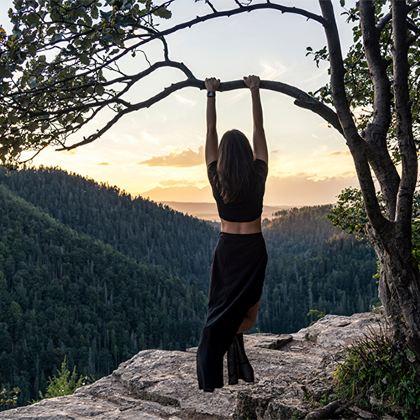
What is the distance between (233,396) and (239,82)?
4751 millimetres

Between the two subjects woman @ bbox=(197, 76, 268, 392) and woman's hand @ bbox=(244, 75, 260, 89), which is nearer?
woman @ bbox=(197, 76, 268, 392)

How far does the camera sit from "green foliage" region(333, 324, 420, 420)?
6.20 m

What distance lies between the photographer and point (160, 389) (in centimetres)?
894

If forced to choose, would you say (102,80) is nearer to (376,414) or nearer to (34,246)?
(376,414)

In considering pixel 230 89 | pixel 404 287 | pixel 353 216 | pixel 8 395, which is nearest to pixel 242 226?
pixel 230 89

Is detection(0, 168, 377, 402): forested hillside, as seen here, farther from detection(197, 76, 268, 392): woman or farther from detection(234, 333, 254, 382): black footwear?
detection(197, 76, 268, 392): woman

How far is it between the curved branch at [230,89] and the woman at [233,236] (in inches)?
5.5

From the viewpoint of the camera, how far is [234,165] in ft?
16.8

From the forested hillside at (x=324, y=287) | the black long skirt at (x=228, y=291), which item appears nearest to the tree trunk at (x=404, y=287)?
the black long skirt at (x=228, y=291)

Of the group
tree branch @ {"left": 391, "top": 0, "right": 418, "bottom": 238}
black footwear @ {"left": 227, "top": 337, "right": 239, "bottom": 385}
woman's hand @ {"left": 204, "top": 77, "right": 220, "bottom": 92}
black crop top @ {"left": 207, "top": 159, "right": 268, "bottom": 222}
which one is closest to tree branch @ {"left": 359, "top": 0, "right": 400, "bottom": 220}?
tree branch @ {"left": 391, "top": 0, "right": 418, "bottom": 238}

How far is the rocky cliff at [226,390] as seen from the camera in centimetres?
700

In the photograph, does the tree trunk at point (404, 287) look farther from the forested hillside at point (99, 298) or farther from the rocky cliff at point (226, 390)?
the forested hillside at point (99, 298)

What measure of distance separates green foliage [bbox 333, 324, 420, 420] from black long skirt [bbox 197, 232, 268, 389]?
194 cm

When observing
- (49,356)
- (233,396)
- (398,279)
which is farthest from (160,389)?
(49,356)
